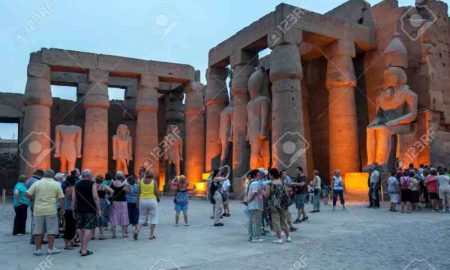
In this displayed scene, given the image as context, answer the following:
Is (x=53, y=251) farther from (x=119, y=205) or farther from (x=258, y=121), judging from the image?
(x=258, y=121)

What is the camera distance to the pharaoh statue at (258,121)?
58.7 ft

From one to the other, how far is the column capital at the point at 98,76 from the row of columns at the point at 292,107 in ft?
21.7

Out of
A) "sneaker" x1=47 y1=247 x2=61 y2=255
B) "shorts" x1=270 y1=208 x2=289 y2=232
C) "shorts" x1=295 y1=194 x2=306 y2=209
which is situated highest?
"shorts" x1=295 y1=194 x2=306 y2=209

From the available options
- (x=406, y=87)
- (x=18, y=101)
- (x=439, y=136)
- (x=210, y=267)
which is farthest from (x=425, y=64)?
(x=18, y=101)

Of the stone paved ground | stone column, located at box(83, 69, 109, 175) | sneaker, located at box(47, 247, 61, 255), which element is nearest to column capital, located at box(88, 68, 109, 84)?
stone column, located at box(83, 69, 109, 175)

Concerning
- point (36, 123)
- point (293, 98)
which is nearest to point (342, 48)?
point (293, 98)

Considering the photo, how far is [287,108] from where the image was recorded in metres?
16.5

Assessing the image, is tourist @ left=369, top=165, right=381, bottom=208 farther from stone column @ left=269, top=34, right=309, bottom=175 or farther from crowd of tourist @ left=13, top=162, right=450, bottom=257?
stone column @ left=269, top=34, right=309, bottom=175

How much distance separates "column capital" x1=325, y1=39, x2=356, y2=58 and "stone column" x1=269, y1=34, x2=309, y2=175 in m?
2.08

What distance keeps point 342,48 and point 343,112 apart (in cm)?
266

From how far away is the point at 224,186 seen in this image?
36.2ft

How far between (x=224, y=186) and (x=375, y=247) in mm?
4952

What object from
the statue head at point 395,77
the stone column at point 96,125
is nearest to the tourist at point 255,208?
the statue head at point 395,77

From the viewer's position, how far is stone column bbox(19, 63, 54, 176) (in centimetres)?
1991
